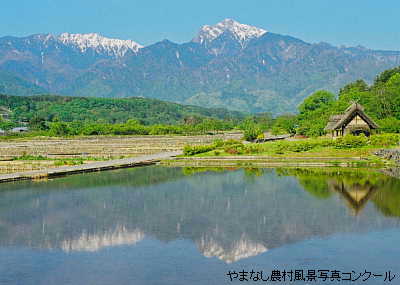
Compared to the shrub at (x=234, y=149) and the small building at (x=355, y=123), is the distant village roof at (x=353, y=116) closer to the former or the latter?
the small building at (x=355, y=123)

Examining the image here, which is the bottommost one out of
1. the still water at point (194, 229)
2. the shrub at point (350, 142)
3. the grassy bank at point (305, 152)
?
the still water at point (194, 229)

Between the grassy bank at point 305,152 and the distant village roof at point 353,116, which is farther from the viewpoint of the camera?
the distant village roof at point 353,116

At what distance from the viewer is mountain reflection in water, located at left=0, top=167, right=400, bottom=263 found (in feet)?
75.4

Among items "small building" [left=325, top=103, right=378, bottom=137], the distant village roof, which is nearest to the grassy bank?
the distant village roof

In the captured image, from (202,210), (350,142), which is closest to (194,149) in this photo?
(350,142)

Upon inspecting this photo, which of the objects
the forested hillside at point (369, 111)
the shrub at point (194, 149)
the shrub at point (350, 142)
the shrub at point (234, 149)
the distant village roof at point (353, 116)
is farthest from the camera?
the forested hillside at point (369, 111)

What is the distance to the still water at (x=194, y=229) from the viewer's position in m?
18.9

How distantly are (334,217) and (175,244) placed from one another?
30.3 feet

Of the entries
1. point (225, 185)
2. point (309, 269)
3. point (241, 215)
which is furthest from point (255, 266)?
point (225, 185)

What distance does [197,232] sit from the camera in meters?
23.9

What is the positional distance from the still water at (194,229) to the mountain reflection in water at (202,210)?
0.06 m

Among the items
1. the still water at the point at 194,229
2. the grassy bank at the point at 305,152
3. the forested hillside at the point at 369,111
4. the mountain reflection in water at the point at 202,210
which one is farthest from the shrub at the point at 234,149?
the forested hillside at the point at 369,111

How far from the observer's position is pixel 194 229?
24.4 metres

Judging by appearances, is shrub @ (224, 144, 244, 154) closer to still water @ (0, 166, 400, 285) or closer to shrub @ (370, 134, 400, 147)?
shrub @ (370, 134, 400, 147)
